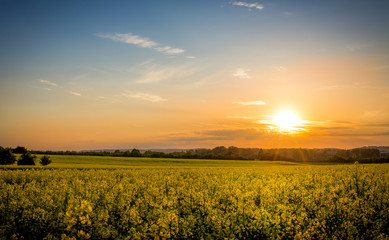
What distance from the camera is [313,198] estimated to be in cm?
1181

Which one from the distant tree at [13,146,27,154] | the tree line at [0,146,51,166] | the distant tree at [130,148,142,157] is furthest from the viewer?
the distant tree at [130,148,142,157]

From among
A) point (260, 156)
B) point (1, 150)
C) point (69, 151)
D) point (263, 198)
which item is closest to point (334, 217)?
point (263, 198)

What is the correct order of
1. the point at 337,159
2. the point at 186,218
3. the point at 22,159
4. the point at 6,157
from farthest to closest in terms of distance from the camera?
the point at 337,159
the point at 6,157
the point at 22,159
the point at 186,218

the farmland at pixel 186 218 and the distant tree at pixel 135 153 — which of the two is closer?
the farmland at pixel 186 218

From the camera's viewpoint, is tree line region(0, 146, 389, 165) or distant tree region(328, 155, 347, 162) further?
distant tree region(328, 155, 347, 162)

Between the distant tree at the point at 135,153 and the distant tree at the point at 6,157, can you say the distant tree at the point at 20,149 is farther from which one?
the distant tree at the point at 135,153

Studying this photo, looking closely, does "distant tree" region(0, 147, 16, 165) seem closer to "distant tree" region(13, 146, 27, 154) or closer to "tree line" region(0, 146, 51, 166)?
"tree line" region(0, 146, 51, 166)

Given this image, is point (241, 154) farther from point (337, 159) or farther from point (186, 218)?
point (186, 218)

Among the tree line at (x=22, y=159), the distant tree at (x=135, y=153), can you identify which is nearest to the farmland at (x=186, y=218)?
the tree line at (x=22, y=159)

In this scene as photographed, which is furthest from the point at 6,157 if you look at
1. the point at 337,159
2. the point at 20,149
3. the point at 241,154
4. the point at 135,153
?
the point at 337,159

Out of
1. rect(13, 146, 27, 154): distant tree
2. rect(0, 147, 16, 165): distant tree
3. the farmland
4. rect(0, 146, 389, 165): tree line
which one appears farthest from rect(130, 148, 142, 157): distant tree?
the farmland

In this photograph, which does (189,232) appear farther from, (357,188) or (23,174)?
(23,174)

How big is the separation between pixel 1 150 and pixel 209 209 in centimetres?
4823

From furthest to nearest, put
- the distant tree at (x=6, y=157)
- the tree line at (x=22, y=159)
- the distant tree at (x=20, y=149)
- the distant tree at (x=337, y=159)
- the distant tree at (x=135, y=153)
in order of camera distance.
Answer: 1. the distant tree at (x=337, y=159)
2. the distant tree at (x=135, y=153)
3. the distant tree at (x=20, y=149)
4. the distant tree at (x=6, y=157)
5. the tree line at (x=22, y=159)
